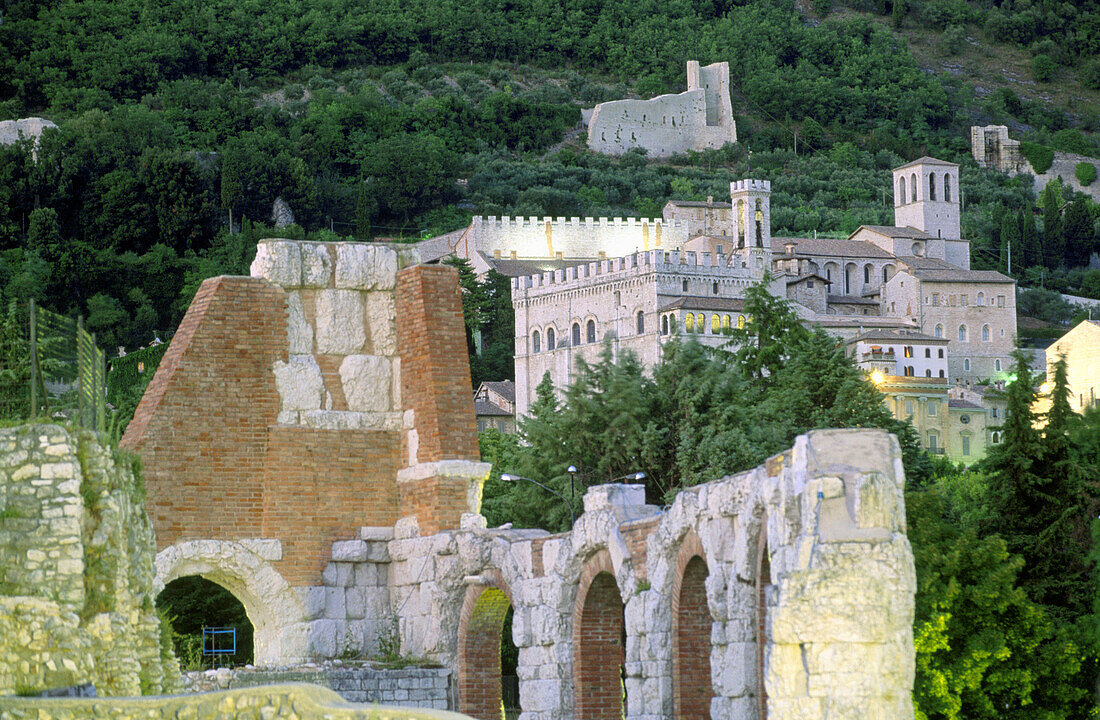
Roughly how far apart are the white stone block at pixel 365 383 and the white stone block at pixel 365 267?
771 mm

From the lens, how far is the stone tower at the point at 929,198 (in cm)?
12056

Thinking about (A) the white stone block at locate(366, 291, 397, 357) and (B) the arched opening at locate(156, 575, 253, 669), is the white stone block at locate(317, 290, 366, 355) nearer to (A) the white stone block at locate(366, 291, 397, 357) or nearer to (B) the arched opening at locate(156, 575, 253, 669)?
(A) the white stone block at locate(366, 291, 397, 357)

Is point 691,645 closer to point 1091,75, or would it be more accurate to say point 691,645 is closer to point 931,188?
point 931,188

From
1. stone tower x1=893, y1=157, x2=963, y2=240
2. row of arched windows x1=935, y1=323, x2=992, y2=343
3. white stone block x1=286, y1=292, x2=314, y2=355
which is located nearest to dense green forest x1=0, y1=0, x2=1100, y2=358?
stone tower x1=893, y1=157, x2=963, y2=240

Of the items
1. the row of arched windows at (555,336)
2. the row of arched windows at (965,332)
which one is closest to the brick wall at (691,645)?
the row of arched windows at (555,336)

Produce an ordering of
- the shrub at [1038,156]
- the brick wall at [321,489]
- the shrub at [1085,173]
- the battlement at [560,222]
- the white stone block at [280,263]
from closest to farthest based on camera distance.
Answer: the brick wall at [321,489], the white stone block at [280,263], the battlement at [560,222], the shrub at [1085,173], the shrub at [1038,156]

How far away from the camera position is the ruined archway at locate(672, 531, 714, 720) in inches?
634

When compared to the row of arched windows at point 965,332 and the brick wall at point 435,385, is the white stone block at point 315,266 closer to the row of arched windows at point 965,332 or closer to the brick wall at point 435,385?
the brick wall at point 435,385

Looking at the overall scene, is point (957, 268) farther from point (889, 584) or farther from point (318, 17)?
point (889, 584)

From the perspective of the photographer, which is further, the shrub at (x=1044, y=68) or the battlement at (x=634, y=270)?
the shrub at (x=1044, y=68)

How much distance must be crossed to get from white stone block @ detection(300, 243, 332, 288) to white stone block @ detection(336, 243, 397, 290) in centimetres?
11

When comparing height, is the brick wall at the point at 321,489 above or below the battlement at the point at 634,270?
below

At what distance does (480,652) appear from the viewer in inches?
724

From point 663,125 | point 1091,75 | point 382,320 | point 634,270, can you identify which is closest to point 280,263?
point 382,320
